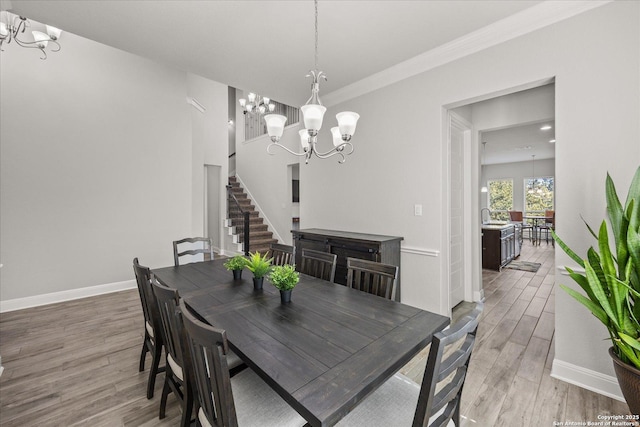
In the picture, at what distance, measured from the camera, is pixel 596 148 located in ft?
6.74

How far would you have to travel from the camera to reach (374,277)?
208 cm

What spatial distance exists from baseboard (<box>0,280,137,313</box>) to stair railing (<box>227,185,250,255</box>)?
2.23 metres

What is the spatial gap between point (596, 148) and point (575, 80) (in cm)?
57

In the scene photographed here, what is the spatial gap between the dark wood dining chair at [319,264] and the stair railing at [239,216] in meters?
3.52

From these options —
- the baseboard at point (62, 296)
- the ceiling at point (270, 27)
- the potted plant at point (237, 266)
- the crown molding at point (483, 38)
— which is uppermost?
the ceiling at point (270, 27)

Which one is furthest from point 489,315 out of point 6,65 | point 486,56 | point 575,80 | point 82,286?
point 6,65

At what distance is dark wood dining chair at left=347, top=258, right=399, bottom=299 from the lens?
77.1 inches

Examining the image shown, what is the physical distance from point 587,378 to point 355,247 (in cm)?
217

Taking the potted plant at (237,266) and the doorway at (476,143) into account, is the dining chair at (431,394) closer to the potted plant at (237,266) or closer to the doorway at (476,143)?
the potted plant at (237,266)

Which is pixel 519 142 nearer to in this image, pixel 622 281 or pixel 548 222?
pixel 548 222

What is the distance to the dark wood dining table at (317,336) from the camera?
3.19ft

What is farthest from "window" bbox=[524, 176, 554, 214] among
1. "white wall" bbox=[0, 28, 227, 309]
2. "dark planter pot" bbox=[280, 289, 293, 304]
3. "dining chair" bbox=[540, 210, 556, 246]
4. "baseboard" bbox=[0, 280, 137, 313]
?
"baseboard" bbox=[0, 280, 137, 313]

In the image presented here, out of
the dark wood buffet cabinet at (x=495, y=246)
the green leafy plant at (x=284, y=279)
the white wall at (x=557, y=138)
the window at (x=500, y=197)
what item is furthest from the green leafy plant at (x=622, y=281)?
the window at (x=500, y=197)

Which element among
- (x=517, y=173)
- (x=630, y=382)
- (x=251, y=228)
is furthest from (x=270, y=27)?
(x=517, y=173)
